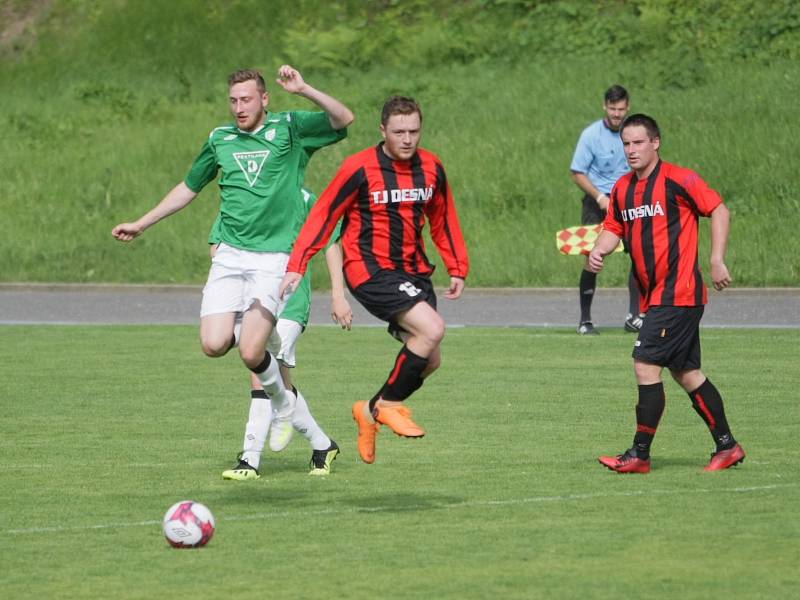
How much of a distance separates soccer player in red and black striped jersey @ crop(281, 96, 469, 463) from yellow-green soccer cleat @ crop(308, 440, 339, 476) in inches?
32.2

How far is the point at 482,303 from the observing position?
21422 millimetres

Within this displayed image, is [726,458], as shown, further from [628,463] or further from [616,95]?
[616,95]

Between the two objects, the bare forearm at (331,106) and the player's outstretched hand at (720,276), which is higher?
the bare forearm at (331,106)

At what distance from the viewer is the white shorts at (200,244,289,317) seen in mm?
9141

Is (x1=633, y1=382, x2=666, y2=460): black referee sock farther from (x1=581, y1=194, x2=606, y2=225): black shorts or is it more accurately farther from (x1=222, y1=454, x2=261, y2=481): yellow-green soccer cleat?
(x1=581, y1=194, x2=606, y2=225): black shorts

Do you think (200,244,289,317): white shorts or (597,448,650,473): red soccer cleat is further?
(200,244,289,317): white shorts

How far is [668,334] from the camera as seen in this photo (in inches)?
357

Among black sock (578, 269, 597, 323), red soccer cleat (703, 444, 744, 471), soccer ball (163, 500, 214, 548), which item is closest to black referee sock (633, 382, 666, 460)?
red soccer cleat (703, 444, 744, 471)

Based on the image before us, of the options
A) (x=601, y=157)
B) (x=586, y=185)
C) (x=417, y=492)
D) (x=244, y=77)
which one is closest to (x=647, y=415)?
(x=417, y=492)

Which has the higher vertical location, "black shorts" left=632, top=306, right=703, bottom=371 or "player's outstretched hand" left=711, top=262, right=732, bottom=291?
"player's outstretched hand" left=711, top=262, right=732, bottom=291

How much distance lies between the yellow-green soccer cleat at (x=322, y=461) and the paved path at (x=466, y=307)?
9178mm

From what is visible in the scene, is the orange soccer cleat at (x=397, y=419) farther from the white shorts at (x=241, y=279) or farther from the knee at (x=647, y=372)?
the knee at (x=647, y=372)

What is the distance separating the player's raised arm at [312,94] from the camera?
8430 mm

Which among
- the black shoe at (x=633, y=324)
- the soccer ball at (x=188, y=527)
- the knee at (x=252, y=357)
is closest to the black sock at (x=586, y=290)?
the black shoe at (x=633, y=324)
